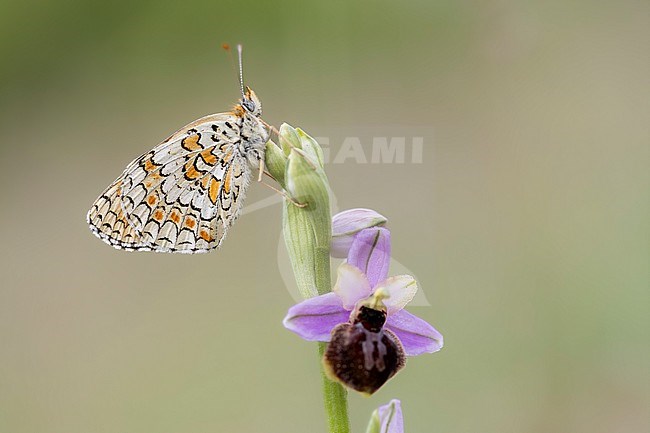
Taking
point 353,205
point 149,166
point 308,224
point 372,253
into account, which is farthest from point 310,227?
point 353,205

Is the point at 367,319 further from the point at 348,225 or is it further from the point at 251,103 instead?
the point at 251,103

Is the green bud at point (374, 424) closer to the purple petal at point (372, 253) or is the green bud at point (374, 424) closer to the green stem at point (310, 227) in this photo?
the green stem at point (310, 227)

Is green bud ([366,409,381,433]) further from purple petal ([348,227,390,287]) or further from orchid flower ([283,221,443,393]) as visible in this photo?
purple petal ([348,227,390,287])

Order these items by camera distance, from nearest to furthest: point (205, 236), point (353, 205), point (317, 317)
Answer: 1. point (317, 317)
2. point (205, 236)
3. point (353, 205)

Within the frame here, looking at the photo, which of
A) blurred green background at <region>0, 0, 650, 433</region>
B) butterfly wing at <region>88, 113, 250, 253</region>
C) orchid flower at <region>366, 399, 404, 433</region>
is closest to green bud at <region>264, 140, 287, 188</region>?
butterfly wing at <region>88, 113, 250, 253</region>

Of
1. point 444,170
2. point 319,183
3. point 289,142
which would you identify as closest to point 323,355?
point 319,183
